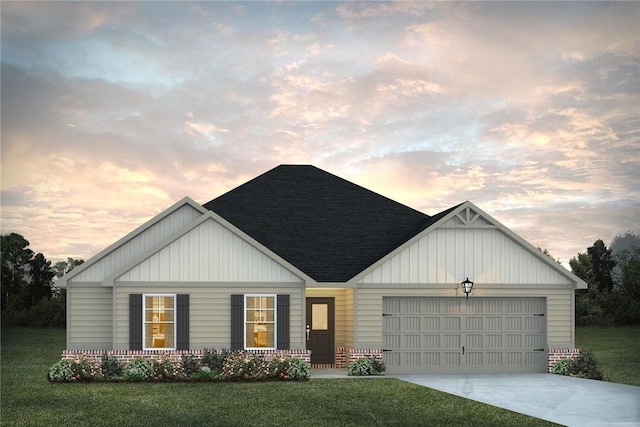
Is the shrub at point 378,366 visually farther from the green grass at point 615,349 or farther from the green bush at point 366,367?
the green grass at point 615,349

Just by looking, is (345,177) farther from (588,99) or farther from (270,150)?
(588,99)

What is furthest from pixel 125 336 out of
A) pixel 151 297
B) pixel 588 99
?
pixel 588 99

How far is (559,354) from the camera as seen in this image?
80.2ft

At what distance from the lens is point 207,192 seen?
32500mm

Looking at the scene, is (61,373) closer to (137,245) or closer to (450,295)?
(137,245)

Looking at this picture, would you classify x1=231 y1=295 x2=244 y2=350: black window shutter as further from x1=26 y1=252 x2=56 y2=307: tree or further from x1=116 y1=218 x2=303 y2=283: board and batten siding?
x1=26 y1=252 x2=56 y2=307: tree

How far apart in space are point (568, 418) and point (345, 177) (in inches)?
690

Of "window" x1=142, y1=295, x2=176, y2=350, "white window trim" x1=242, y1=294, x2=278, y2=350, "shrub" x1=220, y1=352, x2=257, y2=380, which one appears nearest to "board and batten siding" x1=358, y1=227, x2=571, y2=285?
"white window trim" x1=242, y1=294, x2=278, y2=350

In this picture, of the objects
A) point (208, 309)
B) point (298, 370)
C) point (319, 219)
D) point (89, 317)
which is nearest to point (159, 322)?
point (208, 309)

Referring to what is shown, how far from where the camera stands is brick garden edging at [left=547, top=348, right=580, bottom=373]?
80.2 feet

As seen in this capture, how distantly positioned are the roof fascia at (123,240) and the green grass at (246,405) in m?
2.95

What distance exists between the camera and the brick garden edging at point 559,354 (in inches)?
962

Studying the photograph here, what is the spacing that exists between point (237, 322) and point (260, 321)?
26.8 inches

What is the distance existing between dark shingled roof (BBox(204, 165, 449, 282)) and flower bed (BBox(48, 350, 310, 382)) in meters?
3.37
